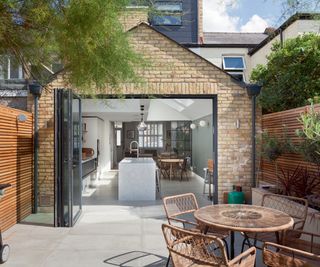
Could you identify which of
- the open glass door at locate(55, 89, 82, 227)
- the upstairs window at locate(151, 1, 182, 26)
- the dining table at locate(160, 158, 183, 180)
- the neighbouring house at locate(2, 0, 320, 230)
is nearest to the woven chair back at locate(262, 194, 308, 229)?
the neighbouring house at locate(2, 0, 320, 230)

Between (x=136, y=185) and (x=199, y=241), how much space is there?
20.6 feet

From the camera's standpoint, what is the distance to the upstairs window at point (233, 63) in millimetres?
14250

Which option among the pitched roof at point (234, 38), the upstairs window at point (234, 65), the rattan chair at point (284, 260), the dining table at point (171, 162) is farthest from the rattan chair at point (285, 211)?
the pitched roof at point (234, 38)

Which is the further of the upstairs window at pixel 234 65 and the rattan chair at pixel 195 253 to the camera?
the upstairs window at pixel 234 65

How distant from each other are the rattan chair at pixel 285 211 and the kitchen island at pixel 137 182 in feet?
12.4

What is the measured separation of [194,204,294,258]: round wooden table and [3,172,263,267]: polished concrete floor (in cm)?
94

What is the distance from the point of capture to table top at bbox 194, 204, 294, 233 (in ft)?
11.5

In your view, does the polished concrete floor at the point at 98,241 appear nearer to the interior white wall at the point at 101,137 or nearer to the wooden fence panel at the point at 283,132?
the wooden fence panel at the point at 283,132

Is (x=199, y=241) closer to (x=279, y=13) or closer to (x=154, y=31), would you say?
(x=279, y=13)

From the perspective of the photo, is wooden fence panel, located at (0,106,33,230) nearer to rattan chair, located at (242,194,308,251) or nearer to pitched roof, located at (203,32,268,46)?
rattan chair, located at (242,194,308,251)

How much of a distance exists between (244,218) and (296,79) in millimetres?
4961

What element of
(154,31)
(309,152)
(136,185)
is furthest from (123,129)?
(309,152)

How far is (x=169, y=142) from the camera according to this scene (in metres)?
19.4

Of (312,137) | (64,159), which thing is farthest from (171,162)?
(312,137)
